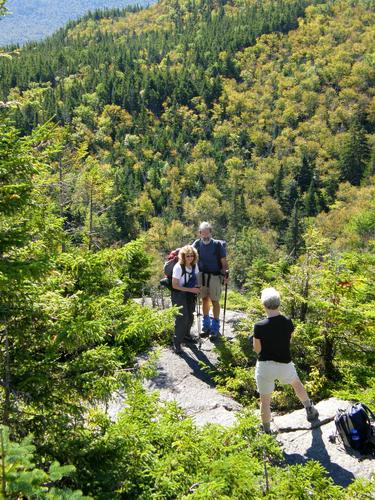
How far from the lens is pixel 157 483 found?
341cm

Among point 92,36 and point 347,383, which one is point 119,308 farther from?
point 92,36

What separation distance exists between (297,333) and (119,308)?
327cm

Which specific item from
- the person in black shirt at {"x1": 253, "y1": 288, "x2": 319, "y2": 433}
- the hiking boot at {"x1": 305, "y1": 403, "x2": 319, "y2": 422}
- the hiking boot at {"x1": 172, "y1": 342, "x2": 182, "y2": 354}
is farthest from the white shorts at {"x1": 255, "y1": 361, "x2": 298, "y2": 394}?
the hiking boot at {"x1": 172, "y1": 342, "x2": 182, "y2": 354}

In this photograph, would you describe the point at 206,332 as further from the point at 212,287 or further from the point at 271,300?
the point at 271,300

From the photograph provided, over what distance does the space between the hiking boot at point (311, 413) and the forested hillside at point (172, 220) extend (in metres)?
0.52

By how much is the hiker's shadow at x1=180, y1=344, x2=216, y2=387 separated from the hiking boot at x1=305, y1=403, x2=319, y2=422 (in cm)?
184

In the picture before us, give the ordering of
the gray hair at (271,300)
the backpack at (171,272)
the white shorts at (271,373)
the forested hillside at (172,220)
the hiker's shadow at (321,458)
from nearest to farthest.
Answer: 1. the forested hillside at (172,220)
2. the hiker's shadow at (321,458)
3. the gray hair at (271,300)
4. the white shorts at (271,373)
5. the backpack at (171,272)

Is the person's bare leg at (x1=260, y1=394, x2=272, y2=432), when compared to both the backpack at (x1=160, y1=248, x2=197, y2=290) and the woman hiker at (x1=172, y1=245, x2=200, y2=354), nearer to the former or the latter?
the woman hiker at (x1=172, y1=245, x2=200, y2=354)

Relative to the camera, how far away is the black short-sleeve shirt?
16.5 ft

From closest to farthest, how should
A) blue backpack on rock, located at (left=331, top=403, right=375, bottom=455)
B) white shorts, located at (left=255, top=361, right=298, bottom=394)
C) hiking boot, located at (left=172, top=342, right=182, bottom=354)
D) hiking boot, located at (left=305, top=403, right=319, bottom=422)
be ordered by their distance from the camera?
blue backpack on rock, located at (left=331, top=403, right=375, bottom=455)
white shorts, located at (left=255, top=361, right=298, bottom=394)
hiking boot, located at (left=305, top=403, right=319, bottom=422)
hiking boot, located at (left=172, top=342, right=182, bottom=354)

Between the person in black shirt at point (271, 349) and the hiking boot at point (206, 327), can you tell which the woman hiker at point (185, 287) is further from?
the person in black shirt at point (271, 349)

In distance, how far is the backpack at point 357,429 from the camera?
15.7 ft

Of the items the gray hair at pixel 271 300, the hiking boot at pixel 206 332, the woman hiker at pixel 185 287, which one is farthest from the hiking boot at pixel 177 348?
the gray hair at pixel 271 300

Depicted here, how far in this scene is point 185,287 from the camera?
725cm
